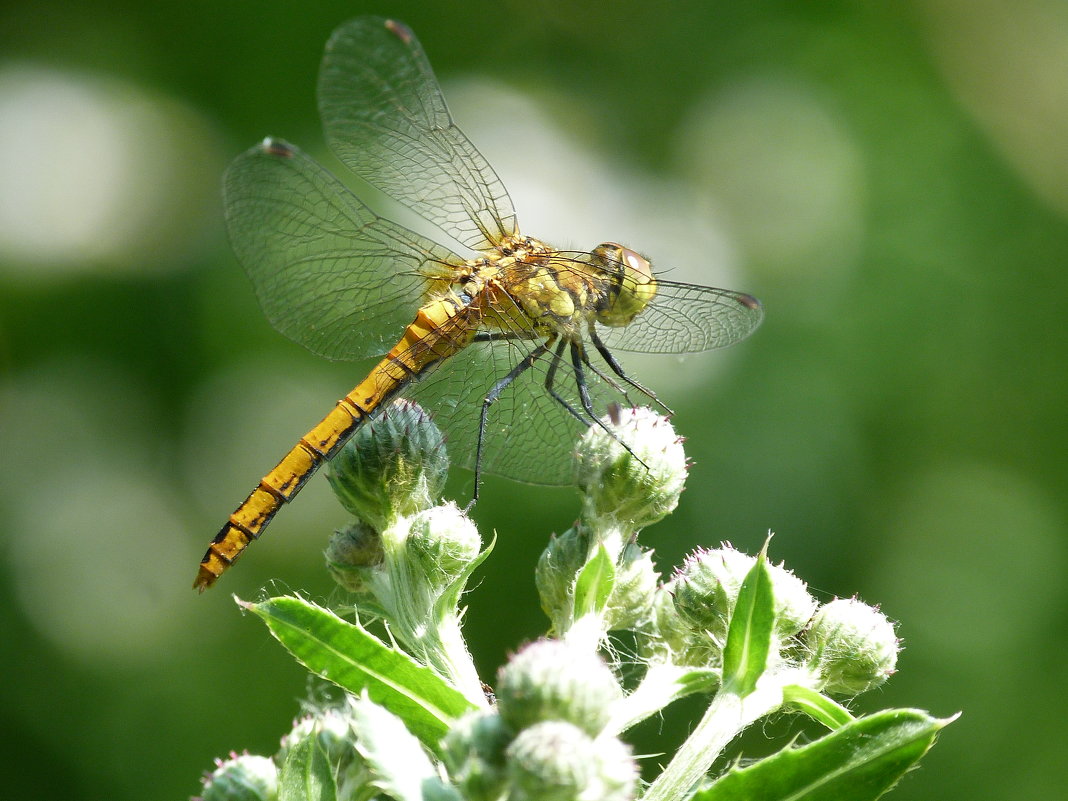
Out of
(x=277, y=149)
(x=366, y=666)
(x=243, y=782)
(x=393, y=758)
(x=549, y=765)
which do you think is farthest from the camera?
(x=277, y=149)

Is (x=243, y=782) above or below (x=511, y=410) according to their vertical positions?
below

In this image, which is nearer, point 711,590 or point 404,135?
point 711,590

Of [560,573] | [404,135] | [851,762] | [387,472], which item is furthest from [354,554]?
[404,135]

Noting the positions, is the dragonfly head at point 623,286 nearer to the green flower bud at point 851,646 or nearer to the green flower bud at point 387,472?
the green flower bud at point 387,472

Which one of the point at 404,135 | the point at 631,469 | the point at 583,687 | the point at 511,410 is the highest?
the point at 404,135

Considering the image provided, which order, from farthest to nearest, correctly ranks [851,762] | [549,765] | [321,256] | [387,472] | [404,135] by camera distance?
[404,135] < [321,256] < [387,472] < [851,762] < [549,765]

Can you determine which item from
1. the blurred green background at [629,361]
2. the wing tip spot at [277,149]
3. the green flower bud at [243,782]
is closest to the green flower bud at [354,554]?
the green flower bud at [243,782]

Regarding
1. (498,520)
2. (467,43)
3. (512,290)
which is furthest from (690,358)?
(467,43)

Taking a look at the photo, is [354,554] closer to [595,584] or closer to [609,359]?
[595,584]

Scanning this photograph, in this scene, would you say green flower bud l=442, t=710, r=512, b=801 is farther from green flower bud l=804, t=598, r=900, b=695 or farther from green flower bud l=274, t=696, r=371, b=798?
green flower bud l=804, t=598, r=900, b=695
